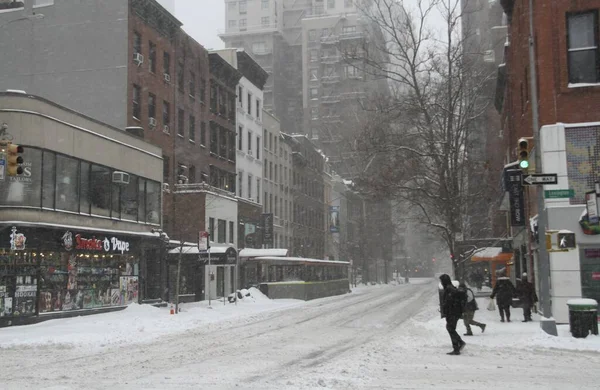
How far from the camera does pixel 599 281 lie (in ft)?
65.6

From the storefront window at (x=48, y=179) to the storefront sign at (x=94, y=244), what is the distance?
4.89ft

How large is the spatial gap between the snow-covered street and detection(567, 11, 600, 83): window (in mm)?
8013

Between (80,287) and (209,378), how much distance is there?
17536mm

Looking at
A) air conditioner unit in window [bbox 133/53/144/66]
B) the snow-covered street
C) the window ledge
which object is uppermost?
air conditioner unit in window [bbox 133/53/144/66]

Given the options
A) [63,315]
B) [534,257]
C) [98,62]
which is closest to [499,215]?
[534,257]

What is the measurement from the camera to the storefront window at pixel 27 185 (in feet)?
78.0

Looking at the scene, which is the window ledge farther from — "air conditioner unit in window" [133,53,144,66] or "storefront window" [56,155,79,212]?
"air conditioner unit in window" [133,53,144,66]

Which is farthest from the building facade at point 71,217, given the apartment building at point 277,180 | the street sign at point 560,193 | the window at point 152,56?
the apartment building at point 277,180

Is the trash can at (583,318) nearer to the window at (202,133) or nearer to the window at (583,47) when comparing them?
the window at (583,47)

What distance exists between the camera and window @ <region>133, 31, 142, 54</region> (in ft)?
125

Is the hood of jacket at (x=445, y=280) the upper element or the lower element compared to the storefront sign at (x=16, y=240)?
lower

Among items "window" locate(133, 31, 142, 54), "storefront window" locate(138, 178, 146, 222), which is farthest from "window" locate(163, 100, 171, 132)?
"storefront window" locate(138, 178, 146, 222)

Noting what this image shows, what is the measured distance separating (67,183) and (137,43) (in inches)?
572

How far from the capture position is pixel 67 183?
2675cm
